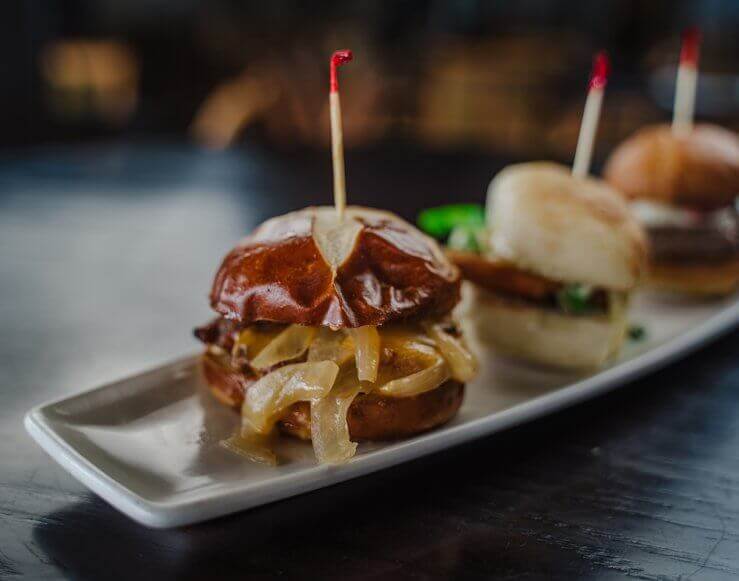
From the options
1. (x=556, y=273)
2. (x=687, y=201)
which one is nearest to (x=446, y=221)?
(x=556, y=273)

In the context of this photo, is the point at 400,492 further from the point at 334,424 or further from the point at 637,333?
the point at 637,333

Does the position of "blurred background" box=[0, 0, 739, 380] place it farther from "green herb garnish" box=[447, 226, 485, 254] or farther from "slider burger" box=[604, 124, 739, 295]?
"slider burger" box=[604, 124, 739, 295]

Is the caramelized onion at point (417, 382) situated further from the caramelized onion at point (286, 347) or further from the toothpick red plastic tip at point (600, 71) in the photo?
the toothpick red plastic tip at point (600, 71)

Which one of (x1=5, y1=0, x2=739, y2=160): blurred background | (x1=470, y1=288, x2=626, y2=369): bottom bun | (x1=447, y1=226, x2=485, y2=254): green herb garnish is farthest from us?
(x1=5, y1=0, x2=739, y2=160): blurred background

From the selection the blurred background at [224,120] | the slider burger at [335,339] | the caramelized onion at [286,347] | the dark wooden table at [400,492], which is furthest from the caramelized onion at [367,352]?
the blurred background at [224,120]

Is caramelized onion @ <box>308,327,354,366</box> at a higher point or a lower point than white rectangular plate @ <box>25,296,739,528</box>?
higher

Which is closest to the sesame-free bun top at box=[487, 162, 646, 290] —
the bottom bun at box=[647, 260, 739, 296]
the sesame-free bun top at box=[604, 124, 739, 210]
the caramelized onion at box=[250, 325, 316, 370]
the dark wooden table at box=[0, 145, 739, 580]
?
the dark wooden table at box=[0, 145, 739, 580]
